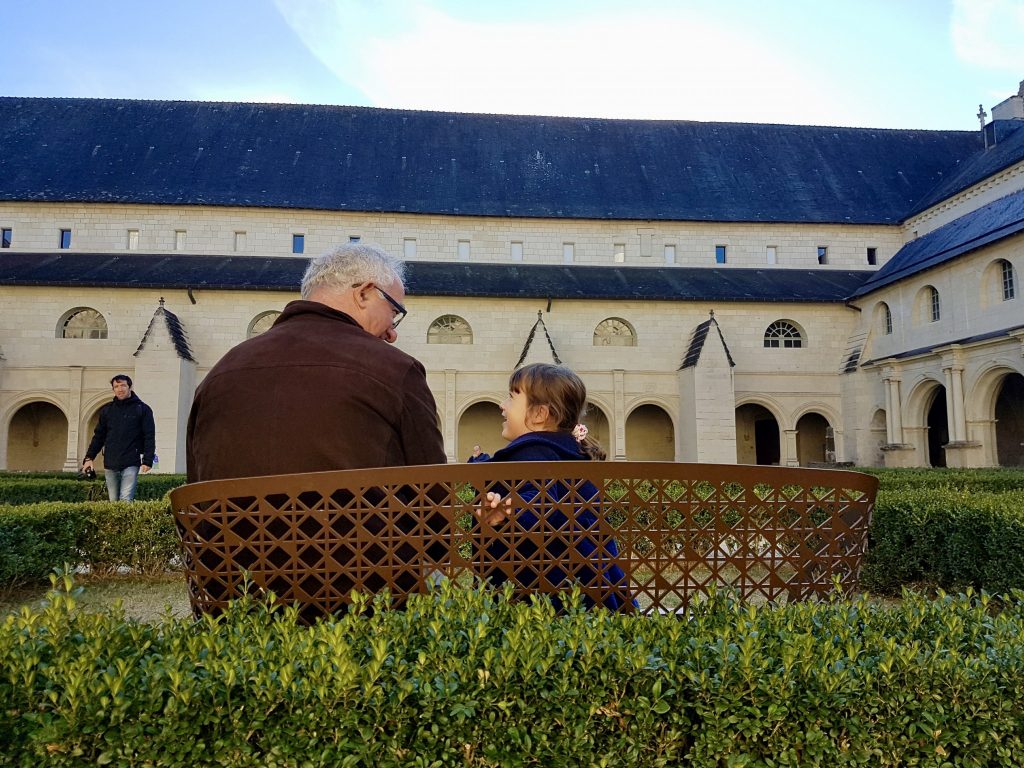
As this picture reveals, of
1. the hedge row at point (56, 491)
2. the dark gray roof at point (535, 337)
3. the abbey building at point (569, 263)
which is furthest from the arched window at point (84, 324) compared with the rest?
the dark gray roof at point (535, 337)

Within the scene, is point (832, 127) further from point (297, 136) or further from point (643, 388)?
point (297, 136)

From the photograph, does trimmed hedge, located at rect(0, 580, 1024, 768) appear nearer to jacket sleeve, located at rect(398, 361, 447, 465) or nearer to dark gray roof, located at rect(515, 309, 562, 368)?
jacket sleeve, located at rect(398, 361, 447, 465)

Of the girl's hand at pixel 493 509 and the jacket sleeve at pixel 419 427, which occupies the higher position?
the jacket sleeve at pixel 419 427

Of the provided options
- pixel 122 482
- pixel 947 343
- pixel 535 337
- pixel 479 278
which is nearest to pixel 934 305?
pixel 947 343

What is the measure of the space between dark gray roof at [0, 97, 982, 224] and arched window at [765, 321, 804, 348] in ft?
15.6

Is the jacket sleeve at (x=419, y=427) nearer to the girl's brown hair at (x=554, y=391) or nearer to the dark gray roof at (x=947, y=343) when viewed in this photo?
the girl's brown hair at (x=554, y=391)

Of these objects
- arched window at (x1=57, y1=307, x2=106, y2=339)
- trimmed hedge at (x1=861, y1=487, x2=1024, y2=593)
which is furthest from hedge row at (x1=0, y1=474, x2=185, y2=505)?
arched window at (x1=57, y1=307, x2=106, y2=339)

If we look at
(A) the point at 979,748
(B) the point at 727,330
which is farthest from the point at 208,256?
(A) the point at 979,748

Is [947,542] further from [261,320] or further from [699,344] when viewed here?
[261,320]

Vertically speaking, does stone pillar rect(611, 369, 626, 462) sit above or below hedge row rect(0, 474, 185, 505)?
above

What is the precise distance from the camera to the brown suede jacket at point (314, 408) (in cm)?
215

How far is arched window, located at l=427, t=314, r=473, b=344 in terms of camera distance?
2239 cm

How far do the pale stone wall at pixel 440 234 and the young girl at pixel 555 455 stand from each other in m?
22.2

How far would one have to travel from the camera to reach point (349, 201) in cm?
2464
